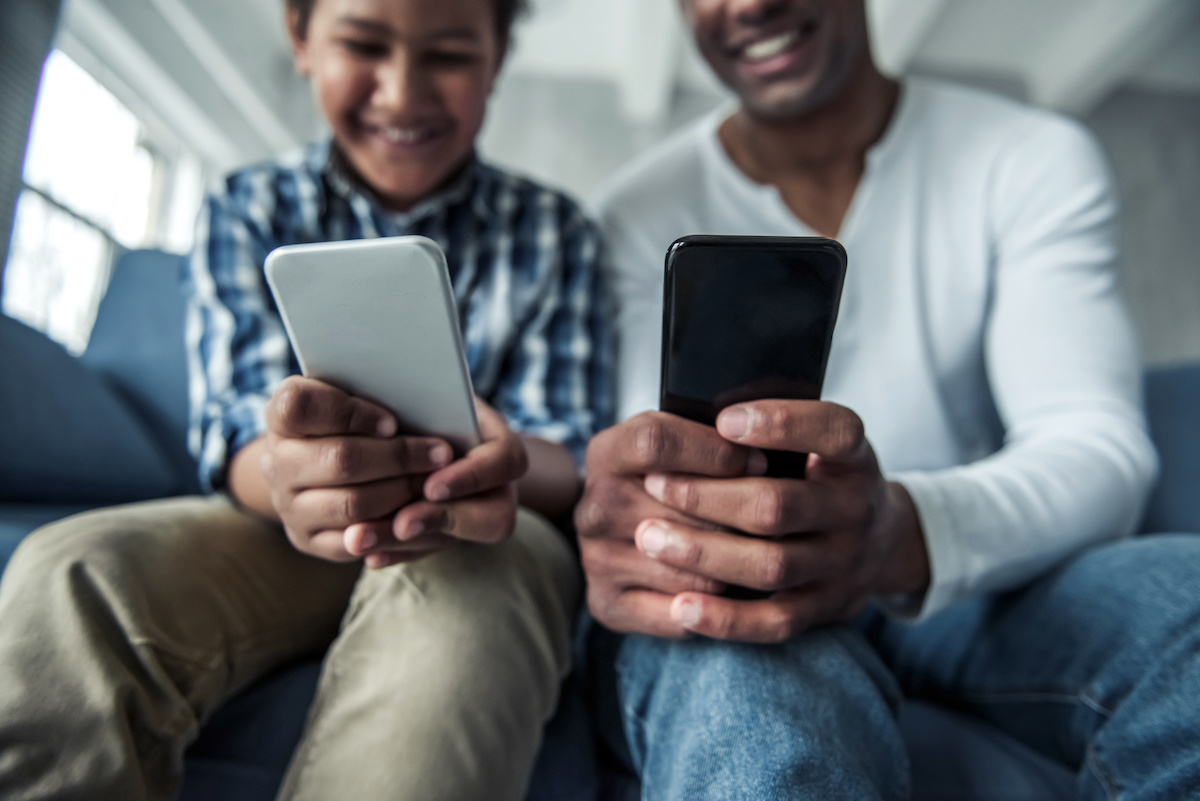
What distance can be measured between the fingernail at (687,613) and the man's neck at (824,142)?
60 cm

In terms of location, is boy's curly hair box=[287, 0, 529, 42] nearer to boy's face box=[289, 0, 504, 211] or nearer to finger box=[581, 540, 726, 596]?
boy's face box=[289, 0, 504, 211]

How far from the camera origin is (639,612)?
416mm

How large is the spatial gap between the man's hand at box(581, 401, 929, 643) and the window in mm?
1881

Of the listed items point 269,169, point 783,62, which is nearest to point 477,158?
point 269,169

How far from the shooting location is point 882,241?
0.75 metres

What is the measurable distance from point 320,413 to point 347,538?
0.08 meters

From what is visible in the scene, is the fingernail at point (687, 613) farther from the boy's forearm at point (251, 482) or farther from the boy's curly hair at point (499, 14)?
the boy's curly hair at point (499, 14)

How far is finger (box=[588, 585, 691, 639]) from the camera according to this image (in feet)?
1.33

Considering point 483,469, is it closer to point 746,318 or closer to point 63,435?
point 746,318

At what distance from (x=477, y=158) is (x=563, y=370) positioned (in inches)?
10.8

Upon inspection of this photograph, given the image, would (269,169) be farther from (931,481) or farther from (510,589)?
(931,481)

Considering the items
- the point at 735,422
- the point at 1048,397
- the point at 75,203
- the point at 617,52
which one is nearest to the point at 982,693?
the point at 1048,397

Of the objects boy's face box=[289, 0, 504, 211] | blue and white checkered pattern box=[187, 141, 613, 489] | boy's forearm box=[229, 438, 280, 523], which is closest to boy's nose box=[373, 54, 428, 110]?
boy's face box=[289, 0, 504, 211]

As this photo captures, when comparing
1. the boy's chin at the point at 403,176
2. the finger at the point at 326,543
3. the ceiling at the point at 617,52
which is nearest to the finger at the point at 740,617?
the finger at the point at 326,543
